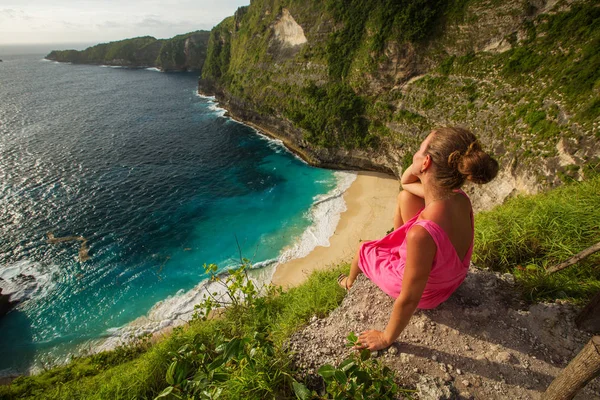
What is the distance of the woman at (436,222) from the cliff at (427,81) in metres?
15.8

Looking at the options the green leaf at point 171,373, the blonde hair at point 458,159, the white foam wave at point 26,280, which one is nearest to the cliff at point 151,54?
the white foam wave at point 26,280

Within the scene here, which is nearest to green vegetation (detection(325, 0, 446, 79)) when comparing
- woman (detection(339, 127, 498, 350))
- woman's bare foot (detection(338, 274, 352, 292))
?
woman's bare foot (detection(338, 274, 352, 292))

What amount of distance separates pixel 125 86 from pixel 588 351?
93234 millimetres

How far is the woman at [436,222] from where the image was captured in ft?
8.09

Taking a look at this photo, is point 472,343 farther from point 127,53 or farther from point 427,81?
point 127,53

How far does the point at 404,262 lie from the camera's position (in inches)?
134

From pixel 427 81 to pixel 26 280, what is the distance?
1437 inches

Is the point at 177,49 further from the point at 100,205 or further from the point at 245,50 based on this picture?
the point at 100,205

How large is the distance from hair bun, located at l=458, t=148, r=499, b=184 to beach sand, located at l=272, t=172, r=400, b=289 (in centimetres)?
1320

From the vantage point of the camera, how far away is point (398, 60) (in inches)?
1135

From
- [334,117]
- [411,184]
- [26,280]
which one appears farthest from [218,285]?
[334,117]

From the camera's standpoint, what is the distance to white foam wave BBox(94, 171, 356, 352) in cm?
1608

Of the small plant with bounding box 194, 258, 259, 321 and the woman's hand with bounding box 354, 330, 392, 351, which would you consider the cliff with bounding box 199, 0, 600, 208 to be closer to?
the woman's hand with bounding box 354, 330, 392, 351

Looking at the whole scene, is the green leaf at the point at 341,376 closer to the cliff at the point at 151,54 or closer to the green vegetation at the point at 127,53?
the cliff at the point at 151,54
